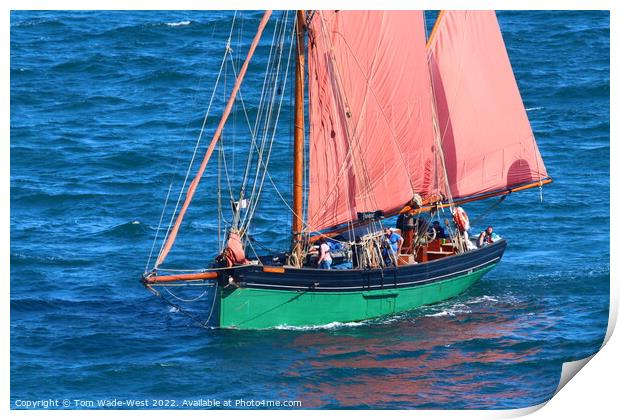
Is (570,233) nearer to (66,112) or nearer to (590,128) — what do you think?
(590,128)

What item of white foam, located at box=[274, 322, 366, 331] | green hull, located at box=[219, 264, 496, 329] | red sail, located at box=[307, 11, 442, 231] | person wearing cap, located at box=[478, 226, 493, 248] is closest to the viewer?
green hull, located at box=[219, 264, 496, 329]

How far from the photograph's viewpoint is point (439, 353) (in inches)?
1892

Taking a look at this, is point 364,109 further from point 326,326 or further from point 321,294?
point 326,326

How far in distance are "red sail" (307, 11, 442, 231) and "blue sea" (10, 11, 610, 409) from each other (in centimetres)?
500

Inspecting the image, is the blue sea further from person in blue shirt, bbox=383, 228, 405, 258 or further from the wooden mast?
the wooden mast

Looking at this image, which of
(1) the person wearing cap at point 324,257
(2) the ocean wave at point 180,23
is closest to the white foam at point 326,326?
(1) the person wearing cap at point 324,257

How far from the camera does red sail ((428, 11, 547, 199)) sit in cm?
5747

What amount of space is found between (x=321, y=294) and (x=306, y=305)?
66 centimetres

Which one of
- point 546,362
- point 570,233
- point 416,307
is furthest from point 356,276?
point 570,233

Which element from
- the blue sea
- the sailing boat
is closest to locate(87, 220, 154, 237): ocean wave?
the blue sea

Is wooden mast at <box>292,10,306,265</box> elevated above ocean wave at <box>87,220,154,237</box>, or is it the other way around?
wooden mast at <box>292,10,306,265</box>

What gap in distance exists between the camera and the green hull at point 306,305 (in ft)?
162

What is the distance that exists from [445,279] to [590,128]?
69.4 ft

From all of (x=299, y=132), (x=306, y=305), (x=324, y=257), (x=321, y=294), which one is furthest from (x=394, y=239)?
(x=299, y=132)
